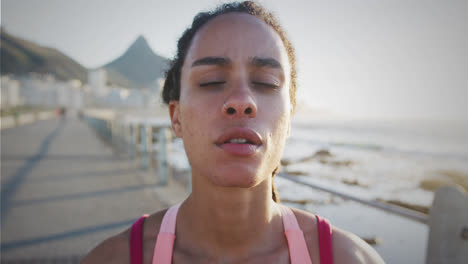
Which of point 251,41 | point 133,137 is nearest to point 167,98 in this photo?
point 251,41

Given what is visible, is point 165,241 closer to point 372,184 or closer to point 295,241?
point 295,241

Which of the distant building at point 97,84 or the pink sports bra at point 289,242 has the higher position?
the distant building at point 97,84

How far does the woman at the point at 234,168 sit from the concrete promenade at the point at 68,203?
255 centimetres

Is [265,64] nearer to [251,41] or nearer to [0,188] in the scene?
[251,41]

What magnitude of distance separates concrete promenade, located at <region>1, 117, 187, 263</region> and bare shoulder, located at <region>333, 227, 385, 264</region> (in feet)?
10.3

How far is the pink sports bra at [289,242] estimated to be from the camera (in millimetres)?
1226

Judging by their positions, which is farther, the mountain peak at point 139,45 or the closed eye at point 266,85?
the mountain peak at point 139,45

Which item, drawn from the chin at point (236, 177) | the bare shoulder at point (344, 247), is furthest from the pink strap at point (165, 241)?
the bare shoulder at point (344, 247)

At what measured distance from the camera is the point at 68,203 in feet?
16.2

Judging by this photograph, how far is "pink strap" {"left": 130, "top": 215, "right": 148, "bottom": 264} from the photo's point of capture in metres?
1.26

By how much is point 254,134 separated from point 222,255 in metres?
0.64

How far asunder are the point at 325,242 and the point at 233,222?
0.45m

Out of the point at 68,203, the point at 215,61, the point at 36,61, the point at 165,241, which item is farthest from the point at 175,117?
the point at 36,61

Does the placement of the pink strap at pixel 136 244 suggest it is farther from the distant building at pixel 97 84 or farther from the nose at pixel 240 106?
the distant building at pixel 97 84
